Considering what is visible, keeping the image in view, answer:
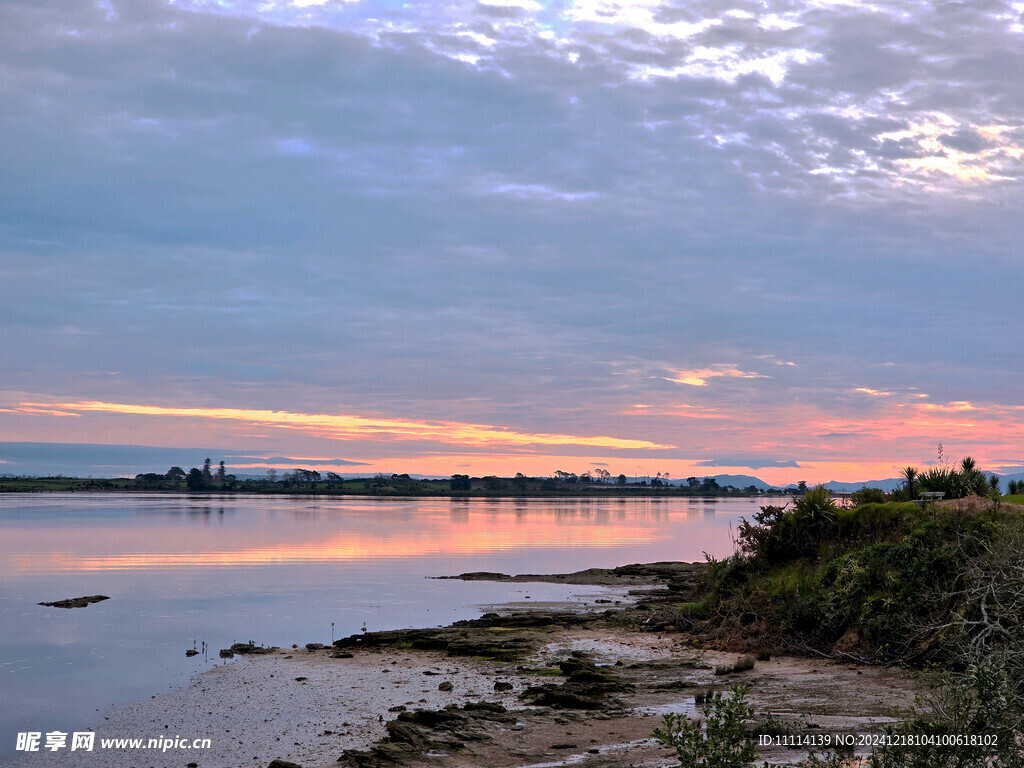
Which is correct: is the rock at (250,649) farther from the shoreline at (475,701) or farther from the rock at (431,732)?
the rock at (431,732)

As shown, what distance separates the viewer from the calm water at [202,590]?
778 inches

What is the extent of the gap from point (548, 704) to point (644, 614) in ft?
42.8

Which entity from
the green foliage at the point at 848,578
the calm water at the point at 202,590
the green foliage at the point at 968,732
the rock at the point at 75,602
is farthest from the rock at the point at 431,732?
the rock at the point at 75,602

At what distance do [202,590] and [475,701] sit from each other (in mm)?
22515

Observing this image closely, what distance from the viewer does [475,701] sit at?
52.2 feet

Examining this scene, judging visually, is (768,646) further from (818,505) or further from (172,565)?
(172,565)

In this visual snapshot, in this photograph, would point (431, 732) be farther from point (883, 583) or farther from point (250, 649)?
point (883, 583)

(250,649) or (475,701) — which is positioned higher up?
(475,701)

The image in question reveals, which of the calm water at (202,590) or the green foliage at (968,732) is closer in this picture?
the green foliage at (968,732)

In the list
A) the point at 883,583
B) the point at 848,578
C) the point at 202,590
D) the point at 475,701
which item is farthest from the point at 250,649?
the point at 883,583

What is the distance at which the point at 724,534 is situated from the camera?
276 feet

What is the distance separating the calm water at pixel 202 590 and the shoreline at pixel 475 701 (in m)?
2.13

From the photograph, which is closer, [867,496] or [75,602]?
[867,496]

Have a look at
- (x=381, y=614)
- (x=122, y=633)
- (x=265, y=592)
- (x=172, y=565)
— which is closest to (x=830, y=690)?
(x=381, y=614)
